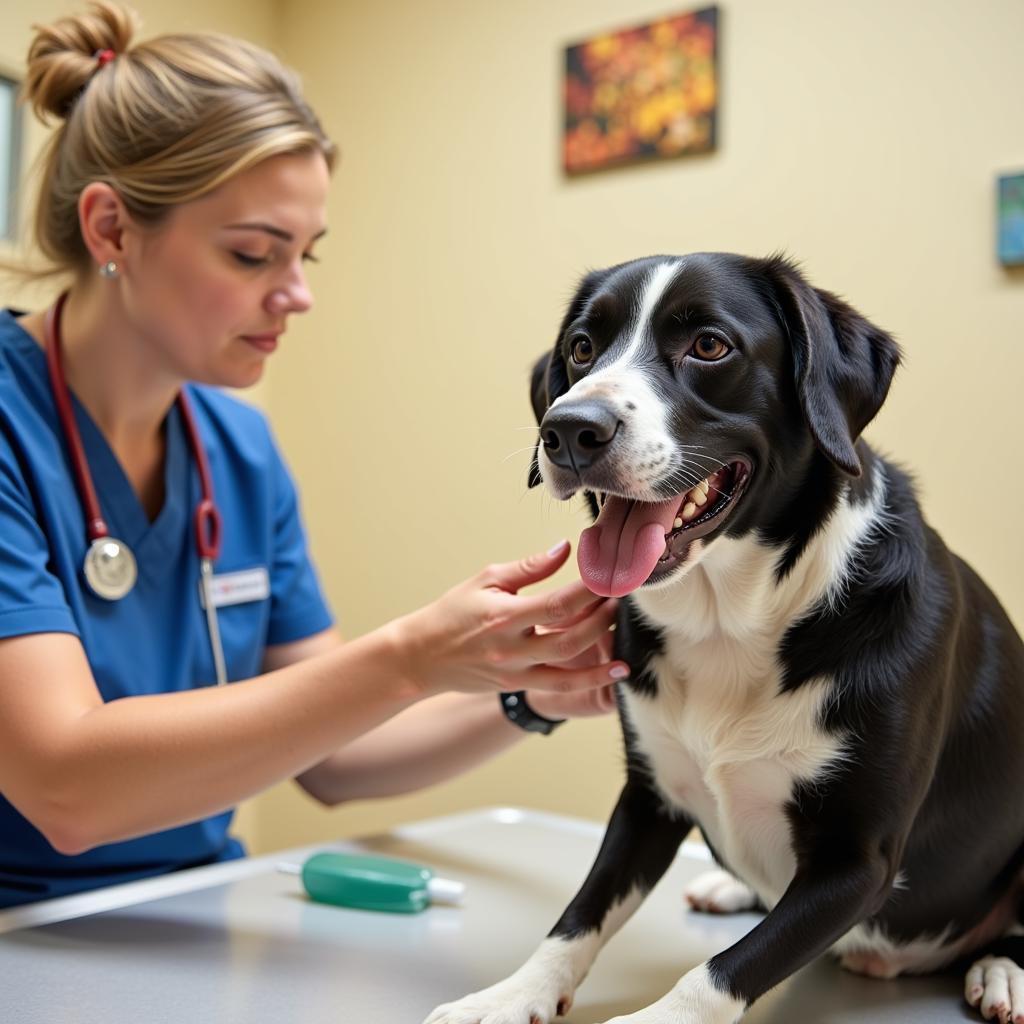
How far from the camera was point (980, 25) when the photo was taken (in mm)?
1962

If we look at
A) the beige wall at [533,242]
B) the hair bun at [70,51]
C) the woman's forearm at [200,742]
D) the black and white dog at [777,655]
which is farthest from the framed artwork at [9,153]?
the black and white dog at [777,655]

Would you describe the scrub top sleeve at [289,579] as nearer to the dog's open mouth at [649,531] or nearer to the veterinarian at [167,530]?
the veterinarian at [167,530]

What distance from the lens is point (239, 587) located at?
1.55 meters

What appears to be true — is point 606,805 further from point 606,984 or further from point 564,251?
point 606,984

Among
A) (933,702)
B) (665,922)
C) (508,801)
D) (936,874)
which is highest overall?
(933,702)

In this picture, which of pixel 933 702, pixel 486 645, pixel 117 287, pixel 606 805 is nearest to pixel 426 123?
pixel 117 287

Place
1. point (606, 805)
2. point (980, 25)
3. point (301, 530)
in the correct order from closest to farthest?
point (301, 530) < point (980, 25) < point (606, 805)

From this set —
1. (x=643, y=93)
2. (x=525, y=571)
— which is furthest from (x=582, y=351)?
(x=643, y=93)

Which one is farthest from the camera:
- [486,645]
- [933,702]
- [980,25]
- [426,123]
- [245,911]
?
[426,123]

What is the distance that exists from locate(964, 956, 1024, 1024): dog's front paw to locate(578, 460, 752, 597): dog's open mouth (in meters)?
0.46

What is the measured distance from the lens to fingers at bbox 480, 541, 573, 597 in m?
1.04

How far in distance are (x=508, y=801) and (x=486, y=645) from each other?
1567mm

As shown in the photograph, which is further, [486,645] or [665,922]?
[665,922]

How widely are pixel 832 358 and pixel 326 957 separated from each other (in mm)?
711
